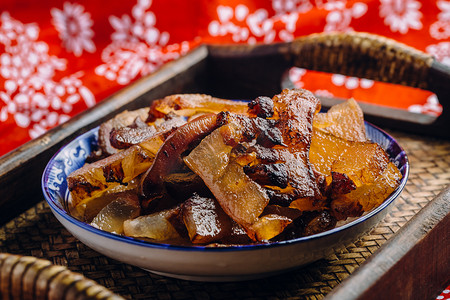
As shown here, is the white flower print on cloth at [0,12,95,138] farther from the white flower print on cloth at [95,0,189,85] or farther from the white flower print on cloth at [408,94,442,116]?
the white flower print on cloth at [408,94,442,116]

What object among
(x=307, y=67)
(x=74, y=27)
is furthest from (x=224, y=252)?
(x=74, y=27)

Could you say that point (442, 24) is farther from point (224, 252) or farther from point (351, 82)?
point (224, 252)

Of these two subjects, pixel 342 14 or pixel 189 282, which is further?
pixel 342 14

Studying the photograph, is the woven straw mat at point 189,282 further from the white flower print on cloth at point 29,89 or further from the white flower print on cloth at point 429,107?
the white flower print on cloth at point 429,107

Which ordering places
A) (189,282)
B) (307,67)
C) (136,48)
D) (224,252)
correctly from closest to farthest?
1. (224,252)
2. (189,282)
3. (307,67)
4. (136,48)

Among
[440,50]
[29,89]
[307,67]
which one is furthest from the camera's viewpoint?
[440,50]
